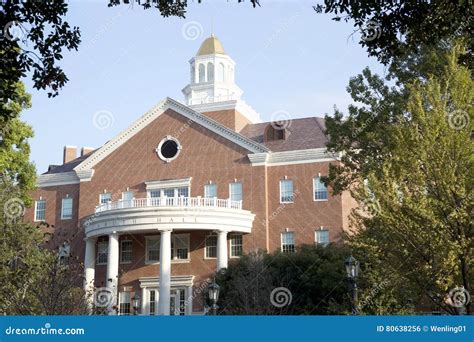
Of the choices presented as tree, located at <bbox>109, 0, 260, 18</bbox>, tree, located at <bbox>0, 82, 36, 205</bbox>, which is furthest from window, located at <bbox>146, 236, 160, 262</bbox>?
tree, located at <bbox>109, 0, 260, 18</bbox>

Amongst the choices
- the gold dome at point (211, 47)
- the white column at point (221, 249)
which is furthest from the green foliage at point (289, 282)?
the gold dome at point (211, 47)

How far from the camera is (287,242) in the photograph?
41875mm

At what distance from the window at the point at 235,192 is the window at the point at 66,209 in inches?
502

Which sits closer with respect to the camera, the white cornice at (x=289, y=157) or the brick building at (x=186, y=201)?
the brick building at (x=186, y=201)

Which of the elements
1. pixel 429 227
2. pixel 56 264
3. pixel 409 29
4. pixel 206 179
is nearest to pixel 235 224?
pixel 206 179

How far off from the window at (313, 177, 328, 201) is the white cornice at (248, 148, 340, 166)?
1.35m

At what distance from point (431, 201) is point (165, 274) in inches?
988

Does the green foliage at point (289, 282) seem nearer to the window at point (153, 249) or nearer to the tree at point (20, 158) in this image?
the window at point (153, 249)

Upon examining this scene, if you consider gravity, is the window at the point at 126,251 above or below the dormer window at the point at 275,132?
below

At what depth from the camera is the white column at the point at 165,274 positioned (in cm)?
3756

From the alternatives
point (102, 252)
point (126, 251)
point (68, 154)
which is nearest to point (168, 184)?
point (126, 251)

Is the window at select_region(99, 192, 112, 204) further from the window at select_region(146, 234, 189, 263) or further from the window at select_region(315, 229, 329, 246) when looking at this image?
the window at select_region(315, 229, 329, 246)

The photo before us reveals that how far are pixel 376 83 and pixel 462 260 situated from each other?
1329 cm

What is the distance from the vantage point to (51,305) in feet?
61.5
